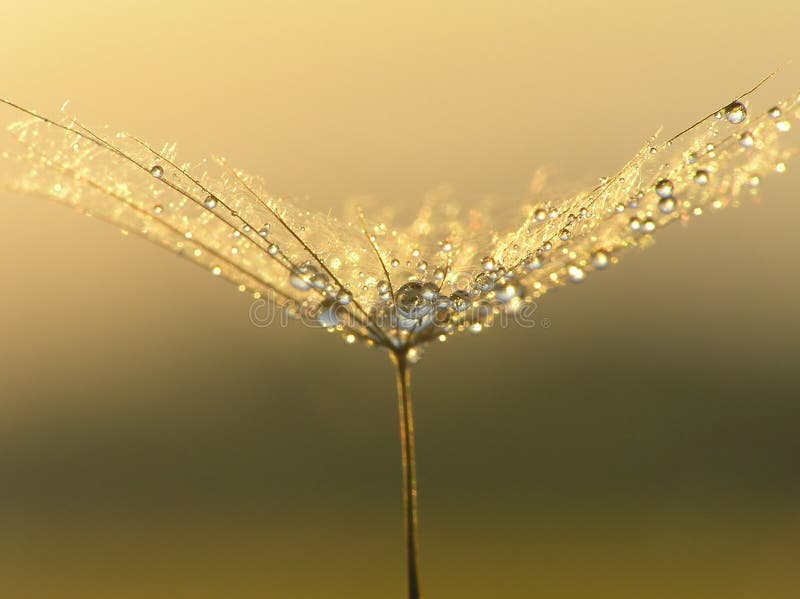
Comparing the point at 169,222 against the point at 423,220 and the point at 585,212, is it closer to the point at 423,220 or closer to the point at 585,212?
the point at 423,220

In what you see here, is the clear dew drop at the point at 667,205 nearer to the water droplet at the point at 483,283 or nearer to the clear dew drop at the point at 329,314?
the water droplet at the point at 483,283

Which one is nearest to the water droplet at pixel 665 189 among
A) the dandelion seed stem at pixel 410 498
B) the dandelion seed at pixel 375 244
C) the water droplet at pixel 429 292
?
the dandelion seed at pixel 375 244

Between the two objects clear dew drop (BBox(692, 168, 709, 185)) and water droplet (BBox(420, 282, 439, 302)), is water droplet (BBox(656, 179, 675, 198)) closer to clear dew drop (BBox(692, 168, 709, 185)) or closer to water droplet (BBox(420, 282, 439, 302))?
clear dew drop (BBox(692, 168, 709, 185))

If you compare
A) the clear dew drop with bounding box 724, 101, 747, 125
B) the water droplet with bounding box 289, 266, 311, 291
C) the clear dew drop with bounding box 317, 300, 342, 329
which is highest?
the clear dew drop with bounding box 724, 101, 747, 125

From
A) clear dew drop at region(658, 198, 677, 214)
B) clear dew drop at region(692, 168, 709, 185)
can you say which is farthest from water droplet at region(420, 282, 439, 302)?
clear dew drop at region(692, 168, 709, 185)

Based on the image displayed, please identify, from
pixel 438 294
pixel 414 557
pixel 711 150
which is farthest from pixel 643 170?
pixel 414 557

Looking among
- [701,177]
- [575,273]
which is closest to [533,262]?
[575,273]
